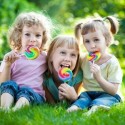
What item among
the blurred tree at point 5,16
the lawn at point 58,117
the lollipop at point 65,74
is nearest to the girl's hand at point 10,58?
Answer: the lollipop at point 65,74

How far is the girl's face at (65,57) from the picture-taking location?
5.10 meters

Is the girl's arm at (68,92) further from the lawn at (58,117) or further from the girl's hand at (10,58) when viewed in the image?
the girl's hand at (10,58)

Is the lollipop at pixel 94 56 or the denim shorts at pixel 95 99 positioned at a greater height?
the lollipop at pixel 94 56

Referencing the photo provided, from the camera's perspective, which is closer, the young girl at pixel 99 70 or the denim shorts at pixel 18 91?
the young girl at pixel 99 70

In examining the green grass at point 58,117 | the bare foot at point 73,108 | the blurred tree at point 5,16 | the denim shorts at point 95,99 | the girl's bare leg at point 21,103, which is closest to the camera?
the green grass at point 58,117

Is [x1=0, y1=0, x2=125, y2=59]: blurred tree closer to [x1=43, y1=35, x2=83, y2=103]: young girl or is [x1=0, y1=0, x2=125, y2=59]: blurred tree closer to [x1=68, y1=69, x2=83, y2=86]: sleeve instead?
[x1=43, y1=35, x2=83, y2=103]: young girl

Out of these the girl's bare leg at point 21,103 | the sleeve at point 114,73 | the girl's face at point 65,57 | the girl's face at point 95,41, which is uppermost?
the girl's face at point 95,41

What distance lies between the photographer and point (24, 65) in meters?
5.26

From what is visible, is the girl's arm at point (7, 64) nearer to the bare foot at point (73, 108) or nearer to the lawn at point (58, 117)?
the lawn at point (58, 117)

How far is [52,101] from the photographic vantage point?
5230mm

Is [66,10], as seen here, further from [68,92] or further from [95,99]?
[95,99]

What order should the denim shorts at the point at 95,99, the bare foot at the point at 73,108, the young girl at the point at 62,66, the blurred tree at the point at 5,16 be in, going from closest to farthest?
1. the bare foot at the point at 73,108
2. the denim shorts at the point at 95,99
3. the young girl at the point at 62,66
4. the blurred tree at the point at 5,16

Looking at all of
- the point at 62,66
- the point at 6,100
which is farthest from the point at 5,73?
the point at 62,66

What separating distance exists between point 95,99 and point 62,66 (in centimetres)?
55
